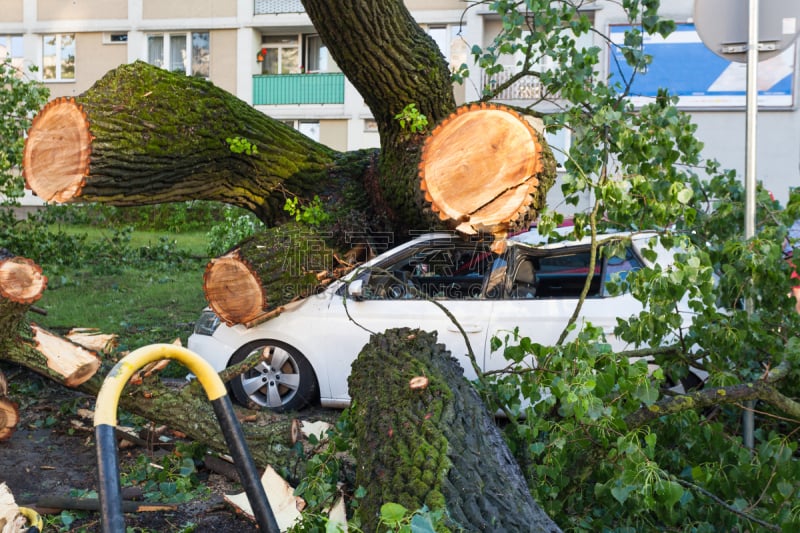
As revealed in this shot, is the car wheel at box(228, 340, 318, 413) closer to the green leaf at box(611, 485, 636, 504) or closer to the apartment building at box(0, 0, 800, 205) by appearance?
the green leaf at box(611, 485, 636, 504)

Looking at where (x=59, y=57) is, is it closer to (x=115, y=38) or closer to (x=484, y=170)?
(x=115, y=38)

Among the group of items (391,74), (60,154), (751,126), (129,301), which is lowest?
(129,301)

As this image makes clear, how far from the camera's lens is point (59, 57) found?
31609 mm

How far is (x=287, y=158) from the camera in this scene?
6195 mm

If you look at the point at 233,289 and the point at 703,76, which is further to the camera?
the point at 703,76

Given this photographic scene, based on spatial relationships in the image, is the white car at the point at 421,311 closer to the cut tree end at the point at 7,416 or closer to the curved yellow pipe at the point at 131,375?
the cut tree end at the point at 7,416

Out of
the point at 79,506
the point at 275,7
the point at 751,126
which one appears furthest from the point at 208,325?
the point at 275,7

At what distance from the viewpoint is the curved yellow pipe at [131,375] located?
2.27 meters

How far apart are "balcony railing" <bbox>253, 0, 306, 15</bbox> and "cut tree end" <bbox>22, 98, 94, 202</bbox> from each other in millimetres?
25453

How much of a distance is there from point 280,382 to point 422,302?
4.18 ft

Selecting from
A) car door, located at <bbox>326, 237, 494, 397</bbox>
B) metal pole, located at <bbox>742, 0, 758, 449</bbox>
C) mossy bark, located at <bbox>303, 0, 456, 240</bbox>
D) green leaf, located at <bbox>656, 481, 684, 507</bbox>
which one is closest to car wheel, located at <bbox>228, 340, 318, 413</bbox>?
car door, located at <bbox>326, 237, 494, 397</bbox>

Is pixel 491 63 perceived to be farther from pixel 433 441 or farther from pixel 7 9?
pixel 7 9

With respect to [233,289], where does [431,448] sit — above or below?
below

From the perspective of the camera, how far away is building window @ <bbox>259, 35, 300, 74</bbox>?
102ft
